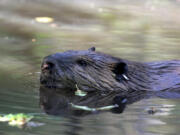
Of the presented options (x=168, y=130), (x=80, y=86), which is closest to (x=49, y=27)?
(x=80, y=86)

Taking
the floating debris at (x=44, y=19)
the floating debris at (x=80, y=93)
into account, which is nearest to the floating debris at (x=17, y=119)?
the floating debris at (x=80, y=93)

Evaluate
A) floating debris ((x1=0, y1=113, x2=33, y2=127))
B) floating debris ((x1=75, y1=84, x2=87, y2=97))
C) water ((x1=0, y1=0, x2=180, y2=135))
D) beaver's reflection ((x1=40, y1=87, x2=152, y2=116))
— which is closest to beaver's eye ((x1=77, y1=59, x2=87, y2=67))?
floating debris ((x1=75, y1=84, x2=87, y2=97))

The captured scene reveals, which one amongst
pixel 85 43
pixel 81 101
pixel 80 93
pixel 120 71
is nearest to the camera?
pixel 81 101

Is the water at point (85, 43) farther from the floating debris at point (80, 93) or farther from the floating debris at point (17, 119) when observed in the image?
the floating debris at point (80, 93)

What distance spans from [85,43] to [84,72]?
12.3 ft

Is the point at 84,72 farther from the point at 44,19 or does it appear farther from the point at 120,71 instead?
the point at 44,19

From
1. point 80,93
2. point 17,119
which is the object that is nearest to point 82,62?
point 80,93

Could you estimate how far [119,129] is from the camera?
5.62 meters

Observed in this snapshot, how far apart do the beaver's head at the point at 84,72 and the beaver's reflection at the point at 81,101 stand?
146mm

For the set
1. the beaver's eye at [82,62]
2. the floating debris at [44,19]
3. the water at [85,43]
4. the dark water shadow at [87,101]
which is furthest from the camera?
the floating debris at [44,19]

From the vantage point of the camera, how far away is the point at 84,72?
7.55 metres

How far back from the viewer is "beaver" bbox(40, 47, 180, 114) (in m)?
7.35

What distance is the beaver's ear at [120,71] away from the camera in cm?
757

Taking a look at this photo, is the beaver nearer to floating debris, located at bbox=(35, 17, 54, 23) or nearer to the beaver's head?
the beaver's head
